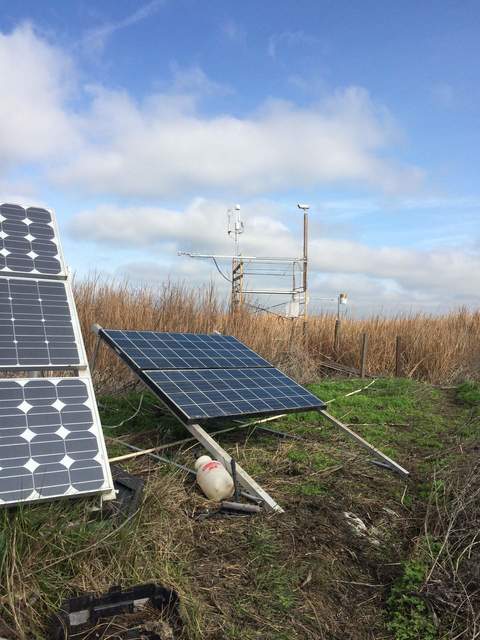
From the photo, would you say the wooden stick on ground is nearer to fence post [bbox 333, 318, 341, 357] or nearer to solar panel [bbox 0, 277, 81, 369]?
solar panel [bbox 0, 277, 81, 369]

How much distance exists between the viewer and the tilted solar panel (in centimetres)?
554

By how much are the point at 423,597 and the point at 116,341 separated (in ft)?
13.7

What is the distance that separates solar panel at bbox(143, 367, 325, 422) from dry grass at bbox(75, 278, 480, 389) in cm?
363

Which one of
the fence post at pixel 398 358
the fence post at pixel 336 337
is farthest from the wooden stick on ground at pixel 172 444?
the fence post at pixel 336 337

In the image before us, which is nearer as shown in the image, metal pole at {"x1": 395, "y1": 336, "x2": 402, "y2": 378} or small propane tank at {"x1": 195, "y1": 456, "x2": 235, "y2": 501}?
small propane tank at {"x1": 195, "y1": 456, "x2": 235, "y2": 501}

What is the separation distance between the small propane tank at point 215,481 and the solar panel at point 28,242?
245 cm

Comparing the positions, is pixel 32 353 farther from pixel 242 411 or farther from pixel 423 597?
pixel 423 597

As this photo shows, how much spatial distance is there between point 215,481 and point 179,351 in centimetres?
247

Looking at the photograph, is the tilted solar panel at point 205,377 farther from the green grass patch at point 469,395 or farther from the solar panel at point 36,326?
the green grass patch at point 469,395

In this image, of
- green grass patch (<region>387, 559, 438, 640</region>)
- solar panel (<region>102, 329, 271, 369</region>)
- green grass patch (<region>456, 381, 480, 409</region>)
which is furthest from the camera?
green grass patch (<region>456, 381, 480, 409</region>)

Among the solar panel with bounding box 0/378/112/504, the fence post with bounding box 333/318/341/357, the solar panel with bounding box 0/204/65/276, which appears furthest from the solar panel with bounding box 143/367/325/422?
the fence post with bounding box 333/318/341/357

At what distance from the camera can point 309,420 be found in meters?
7.62

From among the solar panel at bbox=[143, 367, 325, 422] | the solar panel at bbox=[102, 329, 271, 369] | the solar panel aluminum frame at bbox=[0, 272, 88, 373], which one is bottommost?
the solar panel at bbox=[143, 367, 325, 422]

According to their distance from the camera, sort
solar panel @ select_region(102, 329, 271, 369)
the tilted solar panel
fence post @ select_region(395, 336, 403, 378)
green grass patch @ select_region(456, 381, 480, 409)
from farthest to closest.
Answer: fence post @ select_region(395, 336, 403, 378) < green grass patch @ select_region(456, 381, 480, 409) < solar panel @ select_region(102, 329, 271, 369) < the tilted solar panel
